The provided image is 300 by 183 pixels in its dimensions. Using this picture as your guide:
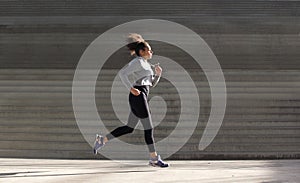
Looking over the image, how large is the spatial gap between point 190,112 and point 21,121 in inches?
95.9

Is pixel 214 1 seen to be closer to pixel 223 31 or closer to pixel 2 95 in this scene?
pixel 223 31

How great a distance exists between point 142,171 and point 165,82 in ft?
12.9

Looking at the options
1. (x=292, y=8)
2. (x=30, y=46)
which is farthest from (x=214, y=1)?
(x=30, y=46)

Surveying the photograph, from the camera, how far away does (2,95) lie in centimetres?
909

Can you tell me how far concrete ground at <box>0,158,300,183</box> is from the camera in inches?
207

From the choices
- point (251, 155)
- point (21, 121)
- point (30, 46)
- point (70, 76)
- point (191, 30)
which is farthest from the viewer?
point (191, 30)

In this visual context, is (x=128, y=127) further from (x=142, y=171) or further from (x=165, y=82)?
(x=165, y=82)

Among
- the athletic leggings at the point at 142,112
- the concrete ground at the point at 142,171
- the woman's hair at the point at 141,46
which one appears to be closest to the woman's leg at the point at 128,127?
the athletic leggings at the point at 142,112

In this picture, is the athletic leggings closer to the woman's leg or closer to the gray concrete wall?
the woman's leg

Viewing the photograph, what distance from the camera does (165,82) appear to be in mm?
9547

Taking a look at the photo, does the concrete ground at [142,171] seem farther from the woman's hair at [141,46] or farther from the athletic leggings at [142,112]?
the woman's hair at [141,46]

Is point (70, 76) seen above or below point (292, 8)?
below

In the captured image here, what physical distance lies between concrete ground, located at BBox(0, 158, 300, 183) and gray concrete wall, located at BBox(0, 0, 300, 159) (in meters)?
0.65

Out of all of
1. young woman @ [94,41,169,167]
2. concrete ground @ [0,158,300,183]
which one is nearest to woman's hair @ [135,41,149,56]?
young woman @ [94,41,169,167]
